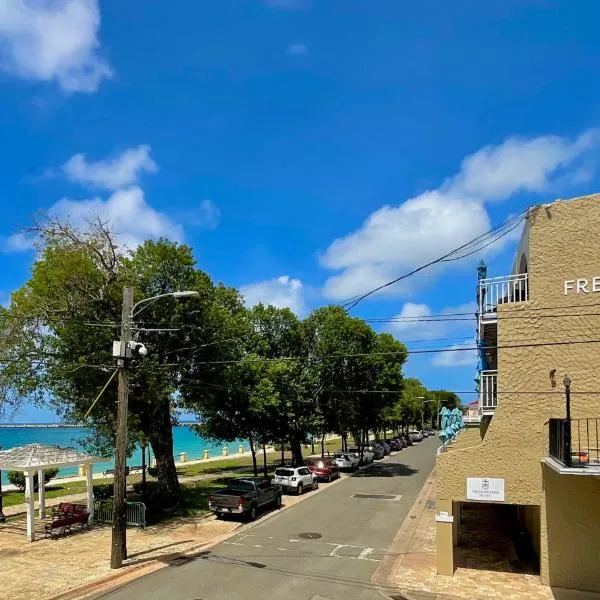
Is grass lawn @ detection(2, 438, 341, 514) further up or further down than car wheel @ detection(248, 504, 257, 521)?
further down

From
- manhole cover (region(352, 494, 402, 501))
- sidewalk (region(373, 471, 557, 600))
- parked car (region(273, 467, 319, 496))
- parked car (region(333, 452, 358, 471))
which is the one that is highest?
sidewalk (region(373, 471, 557, 600))

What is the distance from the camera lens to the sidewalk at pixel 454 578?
13352 mm

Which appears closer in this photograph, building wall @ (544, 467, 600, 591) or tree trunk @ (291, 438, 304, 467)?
building wall @ (544, 467, 600, 591)

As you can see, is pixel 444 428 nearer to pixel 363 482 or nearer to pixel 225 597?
pixel 225 597

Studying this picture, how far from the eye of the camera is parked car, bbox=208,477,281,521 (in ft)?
72.2

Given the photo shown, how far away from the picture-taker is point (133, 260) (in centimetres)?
2234

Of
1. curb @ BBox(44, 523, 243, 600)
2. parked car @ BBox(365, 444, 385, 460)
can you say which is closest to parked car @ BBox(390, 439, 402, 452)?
parked car @ BBox(365, 444, 385, 460)

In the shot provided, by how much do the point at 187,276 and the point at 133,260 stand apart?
7.12 feet

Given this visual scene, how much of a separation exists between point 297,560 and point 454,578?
439 centimetres

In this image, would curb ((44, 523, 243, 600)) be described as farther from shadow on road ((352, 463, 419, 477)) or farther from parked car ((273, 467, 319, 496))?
shadow on road ((352, 463, 419, 477))

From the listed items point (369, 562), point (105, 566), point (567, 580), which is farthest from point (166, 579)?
point (567, 580)

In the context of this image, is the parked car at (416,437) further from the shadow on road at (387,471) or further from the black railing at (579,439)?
the black railing at (579,439)

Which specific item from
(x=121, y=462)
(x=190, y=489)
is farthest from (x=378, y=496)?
(x=121, y=462)

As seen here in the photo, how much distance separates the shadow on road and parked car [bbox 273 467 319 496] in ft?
30.7
